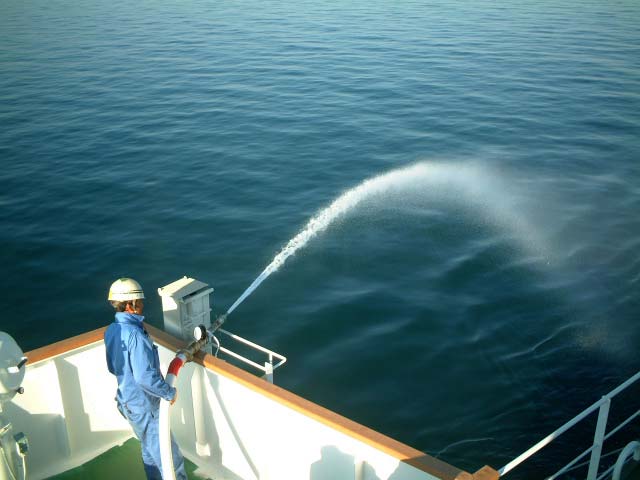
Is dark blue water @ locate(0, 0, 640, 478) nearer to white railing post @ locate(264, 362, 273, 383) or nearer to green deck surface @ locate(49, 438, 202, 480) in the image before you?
white railing post @ locate(264, 362, 273, 383)

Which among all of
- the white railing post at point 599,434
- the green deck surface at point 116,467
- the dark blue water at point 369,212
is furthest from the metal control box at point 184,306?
→ the dark blue water at point 369,212

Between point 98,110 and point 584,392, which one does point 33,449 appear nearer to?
point 584,392

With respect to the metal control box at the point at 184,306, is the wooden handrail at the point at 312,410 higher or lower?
lower

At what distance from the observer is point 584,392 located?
9.04 meters

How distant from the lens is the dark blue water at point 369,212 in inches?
382

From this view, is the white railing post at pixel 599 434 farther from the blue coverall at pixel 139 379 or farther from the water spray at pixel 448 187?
the water spray at pixel 448 187

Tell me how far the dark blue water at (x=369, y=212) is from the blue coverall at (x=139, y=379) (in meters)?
4.17

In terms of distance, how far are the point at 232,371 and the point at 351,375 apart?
4.45 meters

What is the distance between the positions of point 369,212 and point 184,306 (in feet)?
32.2

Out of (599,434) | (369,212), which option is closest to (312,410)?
(599,434)

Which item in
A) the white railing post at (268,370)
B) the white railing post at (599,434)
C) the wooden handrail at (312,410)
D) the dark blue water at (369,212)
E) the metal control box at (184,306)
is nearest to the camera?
Result: the wooden handrail at (312,410)

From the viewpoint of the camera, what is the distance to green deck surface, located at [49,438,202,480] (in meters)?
6.02

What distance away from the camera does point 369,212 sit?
603 inches

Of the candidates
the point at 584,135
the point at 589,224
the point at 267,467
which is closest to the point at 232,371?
the point at 267,467
